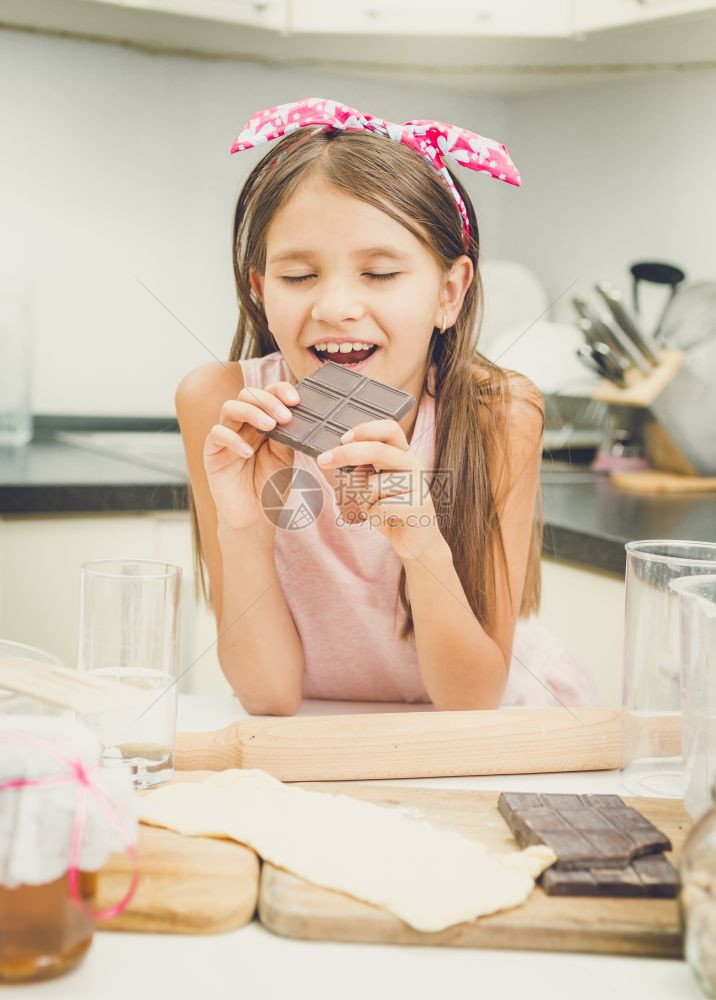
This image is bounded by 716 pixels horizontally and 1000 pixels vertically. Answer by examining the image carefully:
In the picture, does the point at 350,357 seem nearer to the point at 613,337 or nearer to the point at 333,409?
the point at 333,409

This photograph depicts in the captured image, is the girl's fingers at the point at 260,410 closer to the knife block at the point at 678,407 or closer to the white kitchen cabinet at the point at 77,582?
the white kitchen cabinet at the point at 77,582

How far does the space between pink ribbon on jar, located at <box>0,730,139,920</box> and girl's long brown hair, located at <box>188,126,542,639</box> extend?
520 millimetres

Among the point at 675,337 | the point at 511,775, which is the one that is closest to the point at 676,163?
the point at 675,337

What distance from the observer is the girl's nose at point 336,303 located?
95cm

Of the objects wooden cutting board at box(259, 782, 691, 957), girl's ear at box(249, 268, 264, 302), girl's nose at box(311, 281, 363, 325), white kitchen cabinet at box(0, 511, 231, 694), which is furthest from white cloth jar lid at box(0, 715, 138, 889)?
white kitchen cabinet at box(0, 511, 231, 694)

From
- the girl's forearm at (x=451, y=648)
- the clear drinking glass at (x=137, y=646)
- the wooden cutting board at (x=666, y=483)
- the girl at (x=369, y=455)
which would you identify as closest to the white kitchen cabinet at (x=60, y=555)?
the girl at (x=369, y=455)

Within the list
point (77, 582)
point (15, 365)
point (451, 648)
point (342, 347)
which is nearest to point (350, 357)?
point (342, 347)

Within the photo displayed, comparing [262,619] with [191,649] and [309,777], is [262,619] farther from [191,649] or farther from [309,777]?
[191,649]

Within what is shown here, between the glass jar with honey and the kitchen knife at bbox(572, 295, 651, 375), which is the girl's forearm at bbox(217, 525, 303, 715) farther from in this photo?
the kitchen knife at bbox(572, 295, 651, 375)

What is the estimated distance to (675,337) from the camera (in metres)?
2.05

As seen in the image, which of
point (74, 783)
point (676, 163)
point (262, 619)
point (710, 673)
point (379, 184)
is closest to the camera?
point (74, 783)

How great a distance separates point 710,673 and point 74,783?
427mm

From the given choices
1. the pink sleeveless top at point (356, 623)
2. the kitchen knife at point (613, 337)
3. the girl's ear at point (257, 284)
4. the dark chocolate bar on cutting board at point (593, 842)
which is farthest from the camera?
the kitchen knife at point (613, 337)

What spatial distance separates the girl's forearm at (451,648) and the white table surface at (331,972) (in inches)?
19.3
